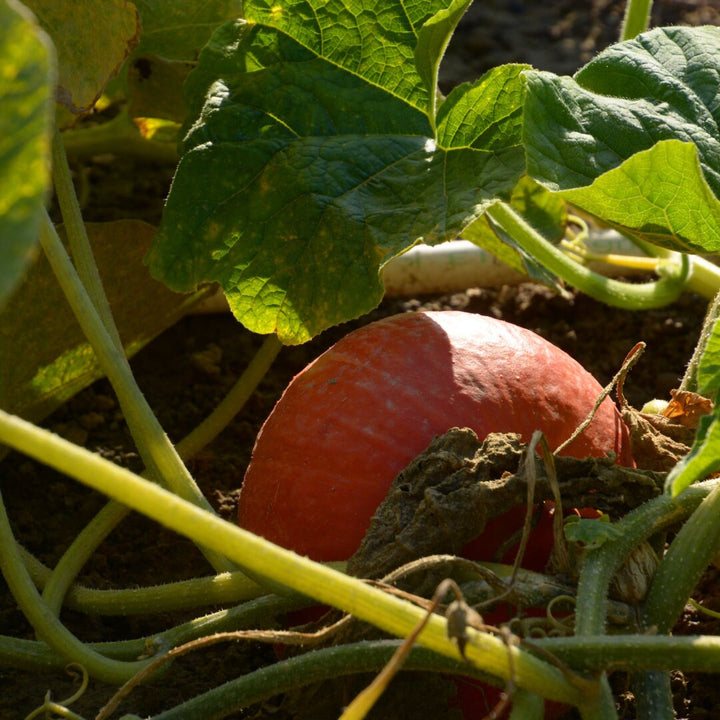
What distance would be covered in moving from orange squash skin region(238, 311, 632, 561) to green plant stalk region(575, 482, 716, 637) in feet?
0.51

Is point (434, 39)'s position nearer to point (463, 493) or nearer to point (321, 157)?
point (321, 157)

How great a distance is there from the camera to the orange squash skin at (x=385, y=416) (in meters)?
1.25

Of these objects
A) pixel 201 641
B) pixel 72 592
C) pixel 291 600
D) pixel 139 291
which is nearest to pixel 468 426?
pixel 291 600

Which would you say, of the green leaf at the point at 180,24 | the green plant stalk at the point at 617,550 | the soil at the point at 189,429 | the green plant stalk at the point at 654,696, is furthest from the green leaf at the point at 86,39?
the green plant stalk at the point at 654,696

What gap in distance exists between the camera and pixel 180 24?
1762 mm

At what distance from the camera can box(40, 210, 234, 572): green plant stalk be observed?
1.24 metres

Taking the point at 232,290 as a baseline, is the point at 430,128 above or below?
above

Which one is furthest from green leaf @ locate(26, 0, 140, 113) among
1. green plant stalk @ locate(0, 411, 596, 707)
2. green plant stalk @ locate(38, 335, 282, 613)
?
green plant stalk @ locate(0, 411, 596, 707)

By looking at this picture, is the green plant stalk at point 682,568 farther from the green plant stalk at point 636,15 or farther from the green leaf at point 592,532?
the green plant stalk at point 636,15

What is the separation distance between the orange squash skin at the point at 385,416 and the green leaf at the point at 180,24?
0.66m

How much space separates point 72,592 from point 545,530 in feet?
1.88

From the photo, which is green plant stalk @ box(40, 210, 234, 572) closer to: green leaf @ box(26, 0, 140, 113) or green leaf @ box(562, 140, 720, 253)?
green leaf @ box(26, 0, 140, 113)

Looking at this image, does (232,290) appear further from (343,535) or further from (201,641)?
(201,641)

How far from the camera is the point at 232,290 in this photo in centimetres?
144
